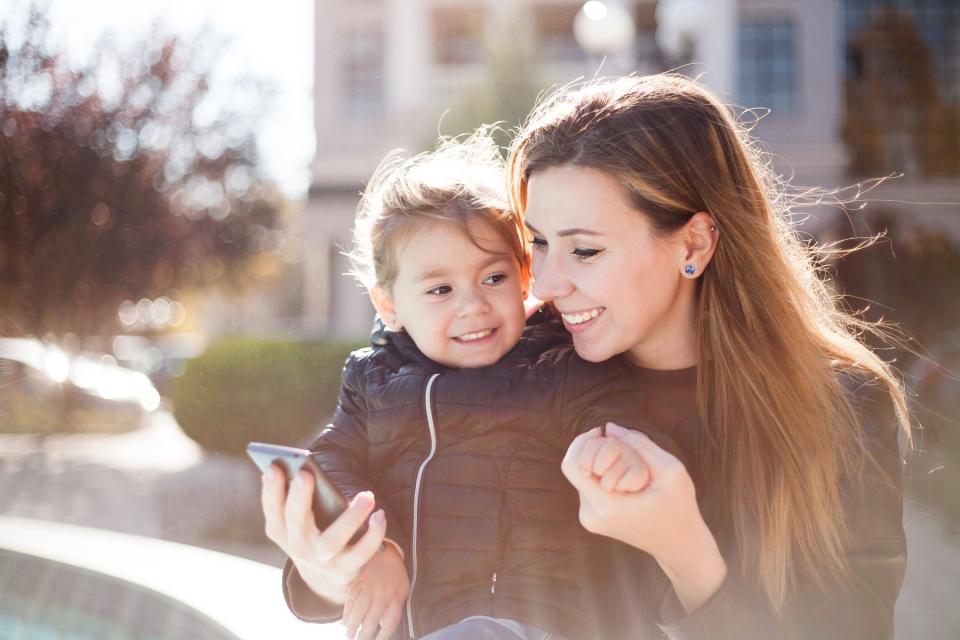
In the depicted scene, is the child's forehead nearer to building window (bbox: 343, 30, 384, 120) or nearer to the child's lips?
the child's lips

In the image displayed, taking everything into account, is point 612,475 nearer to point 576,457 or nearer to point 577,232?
point 576,457

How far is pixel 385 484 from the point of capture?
79.7 inches

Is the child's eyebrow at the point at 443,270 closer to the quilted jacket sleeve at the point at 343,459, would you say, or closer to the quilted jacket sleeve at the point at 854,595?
the quilted jacket sleeve at the point at 343,459

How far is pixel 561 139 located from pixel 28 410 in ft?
31.0

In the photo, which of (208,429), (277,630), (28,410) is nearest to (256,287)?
(28,410)

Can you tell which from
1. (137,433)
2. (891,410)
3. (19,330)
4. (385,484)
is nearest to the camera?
(891,410)

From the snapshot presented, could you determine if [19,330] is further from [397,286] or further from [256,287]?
[397,286]

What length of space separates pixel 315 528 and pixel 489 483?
0.41 m

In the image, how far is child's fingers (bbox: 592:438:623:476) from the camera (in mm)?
1478

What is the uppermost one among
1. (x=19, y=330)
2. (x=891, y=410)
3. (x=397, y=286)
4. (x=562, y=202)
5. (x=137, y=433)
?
(x=562, y=202)

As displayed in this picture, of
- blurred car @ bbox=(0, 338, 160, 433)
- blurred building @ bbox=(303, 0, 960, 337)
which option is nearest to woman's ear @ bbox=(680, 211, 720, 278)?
blurred car @ bbox=(0, 338, 160, 433)

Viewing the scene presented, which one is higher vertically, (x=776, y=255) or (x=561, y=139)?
(x=561, y=139)

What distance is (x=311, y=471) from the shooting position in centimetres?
156

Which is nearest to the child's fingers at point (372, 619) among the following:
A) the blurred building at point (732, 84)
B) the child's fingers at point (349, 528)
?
the child's fingers at point (349, 528)
